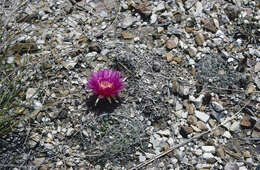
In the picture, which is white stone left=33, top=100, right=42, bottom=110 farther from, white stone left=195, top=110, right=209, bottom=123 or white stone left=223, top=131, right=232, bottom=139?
white stone left=223, top=131, right=232, bottom=139

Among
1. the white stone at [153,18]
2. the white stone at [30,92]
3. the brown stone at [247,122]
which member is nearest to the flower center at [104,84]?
the white stone at [30,92]

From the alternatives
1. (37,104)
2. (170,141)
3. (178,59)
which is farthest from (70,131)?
(178,59)

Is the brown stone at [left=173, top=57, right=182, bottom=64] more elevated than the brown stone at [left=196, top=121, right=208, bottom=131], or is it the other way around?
the brown stone at [left=173, top=57, right=182, bottom=64]

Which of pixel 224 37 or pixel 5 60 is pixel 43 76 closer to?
pixel 5 60

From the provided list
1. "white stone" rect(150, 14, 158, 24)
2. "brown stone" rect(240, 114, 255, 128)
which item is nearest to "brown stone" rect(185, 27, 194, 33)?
"white stone" rect(150, 14, 158, 24)

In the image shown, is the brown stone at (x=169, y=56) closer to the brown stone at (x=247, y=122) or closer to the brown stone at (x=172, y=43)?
the brown stone at (x=172, y=43)

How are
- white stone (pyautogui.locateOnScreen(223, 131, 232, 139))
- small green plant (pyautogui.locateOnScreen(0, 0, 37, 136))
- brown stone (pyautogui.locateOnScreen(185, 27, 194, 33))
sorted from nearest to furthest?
1. small green plant (pyautogui.locateOnScreen(0, 0, 37, 136))
2. white stone (pyautogui.locateOnScreen(223, 131, 232, 139))
3. brown stone (pyautogui.locateOnScreen(185, 27, 194, 33))
